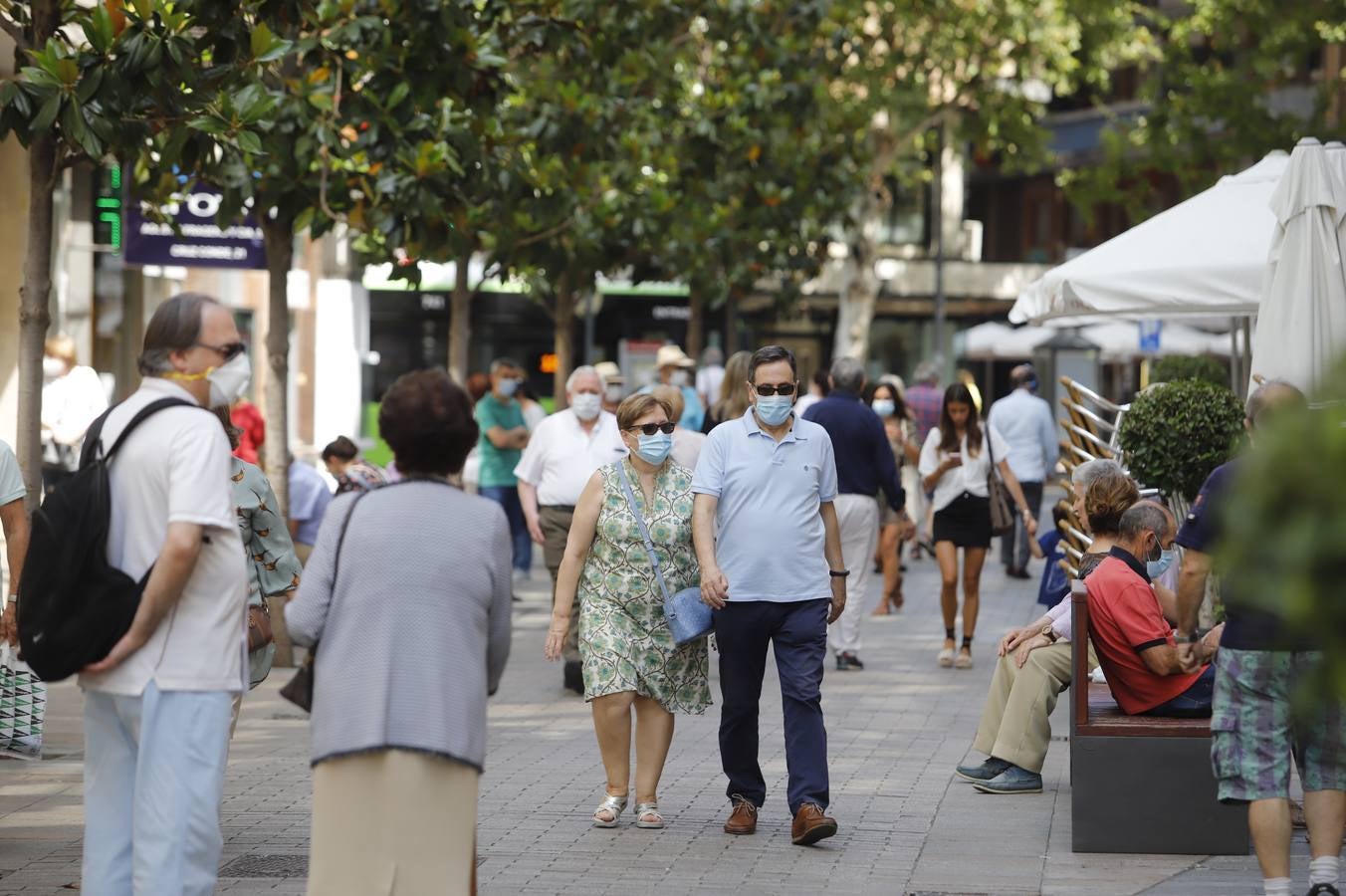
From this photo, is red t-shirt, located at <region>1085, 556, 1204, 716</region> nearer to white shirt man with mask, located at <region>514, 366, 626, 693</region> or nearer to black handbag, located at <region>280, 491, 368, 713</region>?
black handbag, located at <region>280, 491, 368, 713</region>

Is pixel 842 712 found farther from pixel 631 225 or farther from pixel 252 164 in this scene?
pixel 631 225

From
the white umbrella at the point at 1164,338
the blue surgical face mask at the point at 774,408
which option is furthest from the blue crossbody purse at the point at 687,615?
the white umbrella at the point at 1164,338

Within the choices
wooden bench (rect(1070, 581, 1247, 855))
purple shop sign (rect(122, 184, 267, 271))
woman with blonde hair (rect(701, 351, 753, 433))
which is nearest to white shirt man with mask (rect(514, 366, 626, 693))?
woman with blonde hair (rect(701, 351, 753, 433))

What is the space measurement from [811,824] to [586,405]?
5341mm

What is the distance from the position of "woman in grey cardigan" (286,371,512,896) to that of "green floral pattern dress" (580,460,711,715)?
10.2 ft

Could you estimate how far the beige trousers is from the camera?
8.55 m

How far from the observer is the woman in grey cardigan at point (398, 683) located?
15.6ft

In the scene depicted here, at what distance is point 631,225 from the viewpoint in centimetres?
2189

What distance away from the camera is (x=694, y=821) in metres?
8.08

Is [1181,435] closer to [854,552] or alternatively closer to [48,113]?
[854,552]

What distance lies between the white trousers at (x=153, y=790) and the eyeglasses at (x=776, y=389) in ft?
10.4

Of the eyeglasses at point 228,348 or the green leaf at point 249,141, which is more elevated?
the green leaf at point 249,141

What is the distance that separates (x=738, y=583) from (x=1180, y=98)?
21.4 m

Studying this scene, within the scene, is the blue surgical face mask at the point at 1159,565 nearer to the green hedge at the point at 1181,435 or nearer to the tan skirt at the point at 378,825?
the green hedge at the point at 1181,435
